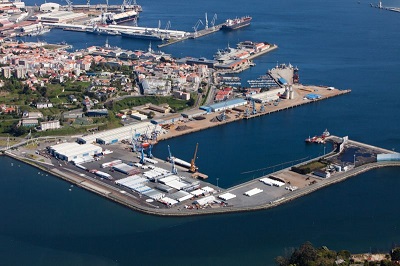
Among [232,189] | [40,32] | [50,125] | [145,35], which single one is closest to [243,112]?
[50,125]

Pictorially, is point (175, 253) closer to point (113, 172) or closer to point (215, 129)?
point (113, 172)

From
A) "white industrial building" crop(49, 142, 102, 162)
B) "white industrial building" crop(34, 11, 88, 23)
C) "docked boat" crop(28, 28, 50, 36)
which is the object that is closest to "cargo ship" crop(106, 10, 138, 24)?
"white industrial building" crop(34, 11, 88, 23)

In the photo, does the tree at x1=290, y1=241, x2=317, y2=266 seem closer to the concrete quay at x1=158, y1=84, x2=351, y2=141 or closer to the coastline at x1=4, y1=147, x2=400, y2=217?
the coastline at x1=4, y1=147, x2=400, y2=217

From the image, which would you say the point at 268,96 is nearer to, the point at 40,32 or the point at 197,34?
the point at 197,34

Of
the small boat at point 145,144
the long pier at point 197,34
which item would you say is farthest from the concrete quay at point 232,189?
the long pier at point 197,34

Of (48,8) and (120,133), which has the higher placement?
(48,8)

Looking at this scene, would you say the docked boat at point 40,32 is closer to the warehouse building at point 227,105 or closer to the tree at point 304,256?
the warehouse building at point 227,105
